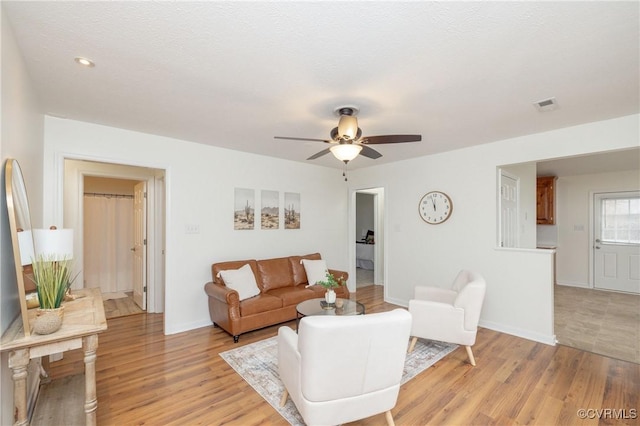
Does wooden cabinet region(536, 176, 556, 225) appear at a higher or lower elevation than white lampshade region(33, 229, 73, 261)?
higher

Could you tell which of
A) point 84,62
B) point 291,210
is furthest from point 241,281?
point 84,62

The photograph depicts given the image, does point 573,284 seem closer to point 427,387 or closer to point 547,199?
point 547,199

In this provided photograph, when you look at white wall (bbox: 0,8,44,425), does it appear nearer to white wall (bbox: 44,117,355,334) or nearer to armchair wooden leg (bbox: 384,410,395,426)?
white wall (bbox: 44,117,355,334)

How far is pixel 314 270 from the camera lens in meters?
4.57

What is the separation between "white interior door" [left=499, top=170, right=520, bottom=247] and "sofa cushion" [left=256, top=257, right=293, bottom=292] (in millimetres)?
3082

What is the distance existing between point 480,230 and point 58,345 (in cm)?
445

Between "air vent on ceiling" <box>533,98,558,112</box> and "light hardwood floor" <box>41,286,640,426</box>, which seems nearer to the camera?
"light hardwood floor" <box>41,286,640,426</box>

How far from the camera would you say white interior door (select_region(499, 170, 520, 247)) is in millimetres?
4215

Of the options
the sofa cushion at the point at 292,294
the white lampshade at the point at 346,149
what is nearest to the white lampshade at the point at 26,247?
the white lampshade at the point at 346,149

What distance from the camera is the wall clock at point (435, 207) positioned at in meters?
4.37

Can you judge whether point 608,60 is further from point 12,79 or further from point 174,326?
point 174,326

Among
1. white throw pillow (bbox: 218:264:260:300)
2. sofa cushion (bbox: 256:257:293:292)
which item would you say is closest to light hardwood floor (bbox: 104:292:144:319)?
white throw pillow (bbox: 218:264:260:300)

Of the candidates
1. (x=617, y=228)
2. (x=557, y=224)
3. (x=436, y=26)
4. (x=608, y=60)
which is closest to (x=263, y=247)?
(x=436, y=26)

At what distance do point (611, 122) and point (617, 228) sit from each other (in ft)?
14.5
